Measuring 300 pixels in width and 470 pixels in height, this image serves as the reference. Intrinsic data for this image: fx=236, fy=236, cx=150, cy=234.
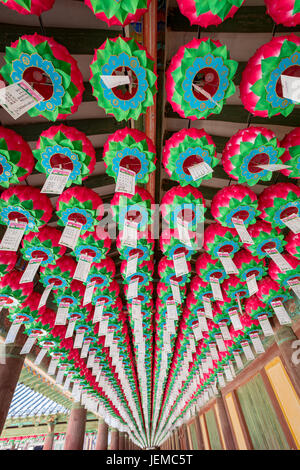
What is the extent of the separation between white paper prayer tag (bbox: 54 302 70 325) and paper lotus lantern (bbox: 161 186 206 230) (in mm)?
2271

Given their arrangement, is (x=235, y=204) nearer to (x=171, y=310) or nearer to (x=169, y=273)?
(x=169, y=273)

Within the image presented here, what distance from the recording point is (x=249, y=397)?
6.49m

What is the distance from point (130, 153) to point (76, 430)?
437 inches

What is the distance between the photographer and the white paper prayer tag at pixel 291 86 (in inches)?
52.2

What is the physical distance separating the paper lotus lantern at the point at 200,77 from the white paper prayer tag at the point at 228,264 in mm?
1745

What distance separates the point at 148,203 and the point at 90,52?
145 centimetres

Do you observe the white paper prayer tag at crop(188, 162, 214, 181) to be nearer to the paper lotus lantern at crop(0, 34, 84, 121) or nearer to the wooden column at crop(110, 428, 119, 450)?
the paper lotus lantern at crop(0, 34, 84, 121)

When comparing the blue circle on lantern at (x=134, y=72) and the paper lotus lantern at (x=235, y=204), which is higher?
the paper lotus lantern at (x=235, y=204)

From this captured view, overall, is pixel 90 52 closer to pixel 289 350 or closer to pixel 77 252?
pixel 77 252

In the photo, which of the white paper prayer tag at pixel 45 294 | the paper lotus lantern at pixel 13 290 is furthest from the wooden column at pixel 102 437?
the white paper prayer tag at pixel 45 294

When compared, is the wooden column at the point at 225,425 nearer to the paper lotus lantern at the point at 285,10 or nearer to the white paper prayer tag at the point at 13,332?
the white paper prayer tag at the point at 13,332

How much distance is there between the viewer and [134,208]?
2408 mm
